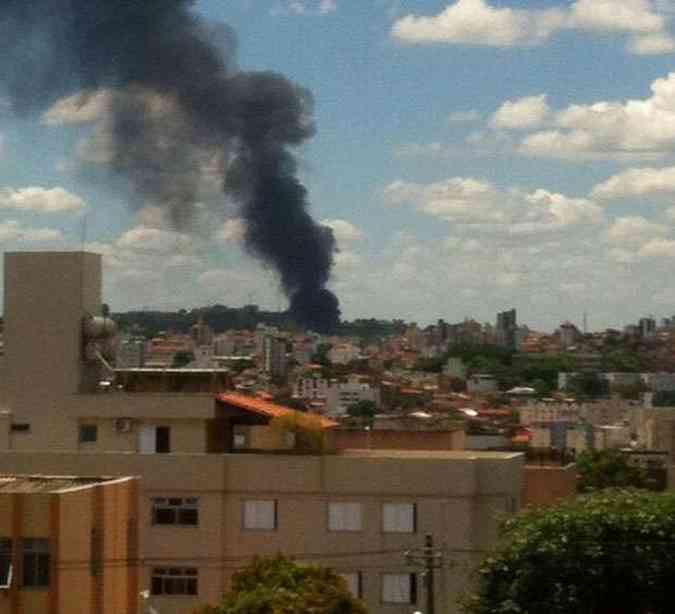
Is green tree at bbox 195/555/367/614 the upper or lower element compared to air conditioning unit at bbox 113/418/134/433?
lower

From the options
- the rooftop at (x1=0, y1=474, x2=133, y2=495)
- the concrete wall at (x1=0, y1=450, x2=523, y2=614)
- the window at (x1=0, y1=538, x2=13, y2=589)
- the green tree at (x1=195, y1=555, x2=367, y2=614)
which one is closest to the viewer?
the window at (x1=0, y1=538, x2=13, y2=589)

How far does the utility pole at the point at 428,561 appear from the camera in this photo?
2384 centimetres

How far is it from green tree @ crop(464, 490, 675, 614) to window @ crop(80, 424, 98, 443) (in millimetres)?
10756

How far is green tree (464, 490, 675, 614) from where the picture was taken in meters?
22.9

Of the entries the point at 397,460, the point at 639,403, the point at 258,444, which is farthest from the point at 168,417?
the point at 639,403

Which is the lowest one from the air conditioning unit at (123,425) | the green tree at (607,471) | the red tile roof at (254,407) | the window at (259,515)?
the green tree at (607,471)

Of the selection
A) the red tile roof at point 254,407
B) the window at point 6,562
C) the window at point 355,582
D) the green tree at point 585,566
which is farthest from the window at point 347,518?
the window at point 6,562

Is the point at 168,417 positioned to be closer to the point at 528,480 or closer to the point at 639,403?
the point at 528,480

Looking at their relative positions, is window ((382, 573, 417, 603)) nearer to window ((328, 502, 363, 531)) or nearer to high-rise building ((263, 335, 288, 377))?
window ((328, 502, 363, 531))

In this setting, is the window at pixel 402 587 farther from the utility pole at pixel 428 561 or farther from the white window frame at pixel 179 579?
the white window frame at pixel 179 579

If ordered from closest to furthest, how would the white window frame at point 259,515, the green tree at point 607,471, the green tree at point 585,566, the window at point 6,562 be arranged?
the window at point 6,562, the green tree at point 585,566, the white window frame at point 259,515, the green tree at point 607,471

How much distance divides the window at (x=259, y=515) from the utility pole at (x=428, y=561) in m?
2.41

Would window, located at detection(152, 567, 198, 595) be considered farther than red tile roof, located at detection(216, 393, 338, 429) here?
No

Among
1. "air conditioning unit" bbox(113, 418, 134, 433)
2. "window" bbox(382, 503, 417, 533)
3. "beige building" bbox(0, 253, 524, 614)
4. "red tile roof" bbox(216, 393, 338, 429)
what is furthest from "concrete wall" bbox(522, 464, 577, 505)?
"air conditioning unit" bbox(113, 418, 134, 433)
